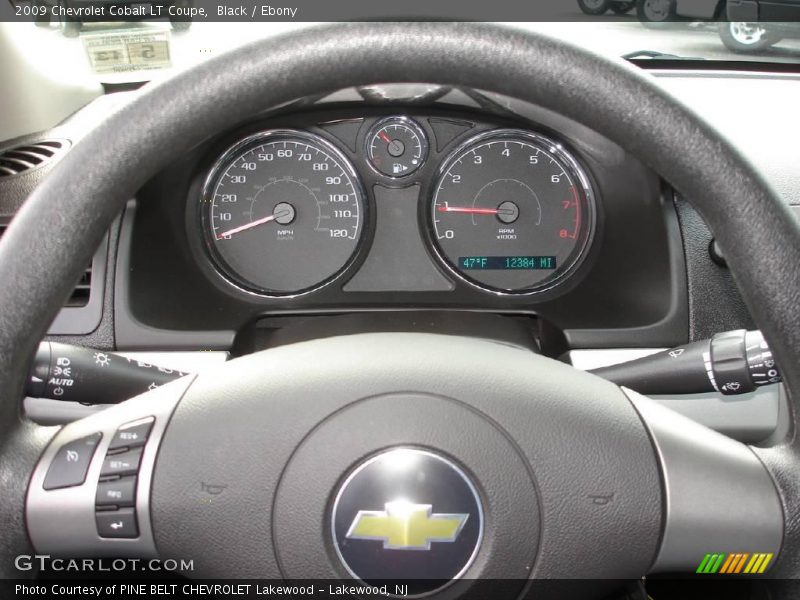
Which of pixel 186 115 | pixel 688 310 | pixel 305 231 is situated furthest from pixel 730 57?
pixel 186 115

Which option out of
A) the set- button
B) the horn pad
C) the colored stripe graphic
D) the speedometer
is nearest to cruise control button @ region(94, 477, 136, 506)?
the set- button

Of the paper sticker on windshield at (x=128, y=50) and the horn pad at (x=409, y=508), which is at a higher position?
the paper sticker on windshield at (x=128, y=50)

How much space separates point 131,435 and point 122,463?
36mm

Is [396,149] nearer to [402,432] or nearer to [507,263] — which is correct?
[507,263]

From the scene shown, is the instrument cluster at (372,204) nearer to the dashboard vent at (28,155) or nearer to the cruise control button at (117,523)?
the dashboard vent at (28,155)

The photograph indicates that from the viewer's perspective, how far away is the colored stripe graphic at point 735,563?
38.9 inches

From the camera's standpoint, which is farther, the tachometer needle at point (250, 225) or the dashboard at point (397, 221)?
the tachometer needle at point (250, 225)

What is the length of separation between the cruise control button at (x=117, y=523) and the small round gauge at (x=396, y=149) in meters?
1.76

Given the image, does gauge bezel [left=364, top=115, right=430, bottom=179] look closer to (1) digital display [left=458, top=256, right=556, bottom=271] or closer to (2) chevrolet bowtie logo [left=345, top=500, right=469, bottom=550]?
(1) digital display [left=458, top=256, right=556, bottom=271]

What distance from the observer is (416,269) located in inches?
104

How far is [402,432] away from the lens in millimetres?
1000

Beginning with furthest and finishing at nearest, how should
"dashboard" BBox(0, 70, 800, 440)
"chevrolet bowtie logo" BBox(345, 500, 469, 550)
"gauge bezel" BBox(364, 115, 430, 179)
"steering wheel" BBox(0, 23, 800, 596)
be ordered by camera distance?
"gauge bezel" BBox(364, 115, 430, 179)
"dashboard" BBox(0, 70, 800, 440)
"chevrolet bowtie logo" BBox(345, 500, 469, 550)
"steering wheel" BBox(0, 23, 800, 596)

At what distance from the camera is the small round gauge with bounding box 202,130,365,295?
2574mm

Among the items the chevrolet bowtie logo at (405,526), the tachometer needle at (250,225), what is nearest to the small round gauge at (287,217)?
the tachometer needle at (250,225)
